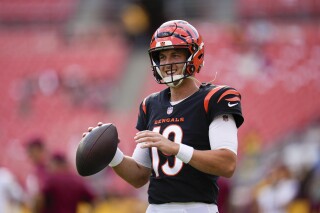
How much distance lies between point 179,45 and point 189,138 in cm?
48

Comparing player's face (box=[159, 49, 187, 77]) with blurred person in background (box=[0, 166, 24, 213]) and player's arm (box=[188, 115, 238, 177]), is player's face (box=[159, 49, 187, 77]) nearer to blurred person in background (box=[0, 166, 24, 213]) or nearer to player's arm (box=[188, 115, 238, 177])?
player's arm (box=[188, 115, 238, 177])

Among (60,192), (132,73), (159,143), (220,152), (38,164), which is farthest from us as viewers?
(132,73)

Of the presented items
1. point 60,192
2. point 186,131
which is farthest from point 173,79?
point 60,192

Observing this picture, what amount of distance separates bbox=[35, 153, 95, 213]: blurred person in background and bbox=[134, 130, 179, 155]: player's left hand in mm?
3674

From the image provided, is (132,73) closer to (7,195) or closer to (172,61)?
(7,195)

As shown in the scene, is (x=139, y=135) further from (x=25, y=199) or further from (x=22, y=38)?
(x=22, y=38)

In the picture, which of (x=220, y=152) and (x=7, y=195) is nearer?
(x=220, y=152)

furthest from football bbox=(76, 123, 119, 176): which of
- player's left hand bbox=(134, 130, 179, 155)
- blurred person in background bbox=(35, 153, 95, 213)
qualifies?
blurred person in background bbox=(35, 153, 95, 213)

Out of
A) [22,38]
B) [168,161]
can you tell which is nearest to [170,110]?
[168,161]

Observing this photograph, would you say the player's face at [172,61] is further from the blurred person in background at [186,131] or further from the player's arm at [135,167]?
the player's arm at [135,167]

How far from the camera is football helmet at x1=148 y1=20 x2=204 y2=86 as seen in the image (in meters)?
3.99

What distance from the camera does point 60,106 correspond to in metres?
18.5

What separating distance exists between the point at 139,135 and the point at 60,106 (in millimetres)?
14908

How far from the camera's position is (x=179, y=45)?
13.0 feet
